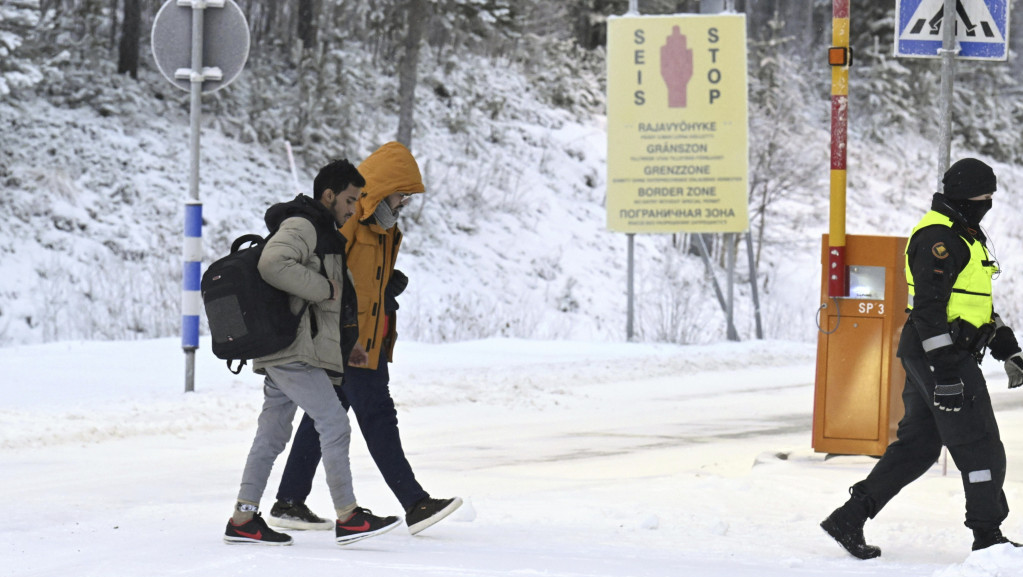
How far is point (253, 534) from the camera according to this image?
5.32m

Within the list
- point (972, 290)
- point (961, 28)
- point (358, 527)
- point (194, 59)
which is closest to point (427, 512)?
point (358, 527)

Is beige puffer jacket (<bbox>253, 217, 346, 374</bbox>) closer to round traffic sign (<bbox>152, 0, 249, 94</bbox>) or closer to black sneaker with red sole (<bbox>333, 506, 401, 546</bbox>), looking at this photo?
black sneaker with red sole (<bbox>333, 506, 401, 546</bbox>)

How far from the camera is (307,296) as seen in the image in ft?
16.7

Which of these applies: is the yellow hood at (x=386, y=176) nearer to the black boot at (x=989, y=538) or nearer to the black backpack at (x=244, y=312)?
the black backpack at (x=244, y=312)

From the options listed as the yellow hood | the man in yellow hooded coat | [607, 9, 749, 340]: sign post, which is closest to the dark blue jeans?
the man in yellow hooded coat

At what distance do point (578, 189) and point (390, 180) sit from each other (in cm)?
2427

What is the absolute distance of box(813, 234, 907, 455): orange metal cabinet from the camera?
769 cm

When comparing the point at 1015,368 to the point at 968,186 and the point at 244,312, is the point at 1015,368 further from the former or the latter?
the point at 244,312

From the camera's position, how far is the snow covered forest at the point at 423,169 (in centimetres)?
1978

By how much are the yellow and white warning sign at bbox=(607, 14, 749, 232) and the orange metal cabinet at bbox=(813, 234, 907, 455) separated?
383 inches

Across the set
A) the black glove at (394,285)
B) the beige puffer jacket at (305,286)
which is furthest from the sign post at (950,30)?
the beige puffer jacket at (305,286)

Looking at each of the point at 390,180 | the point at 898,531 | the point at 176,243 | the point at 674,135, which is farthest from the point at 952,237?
the point at 176,243

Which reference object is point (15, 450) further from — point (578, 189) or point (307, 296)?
point (578, 189)

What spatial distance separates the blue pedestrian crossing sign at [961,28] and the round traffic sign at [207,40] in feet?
17.3
